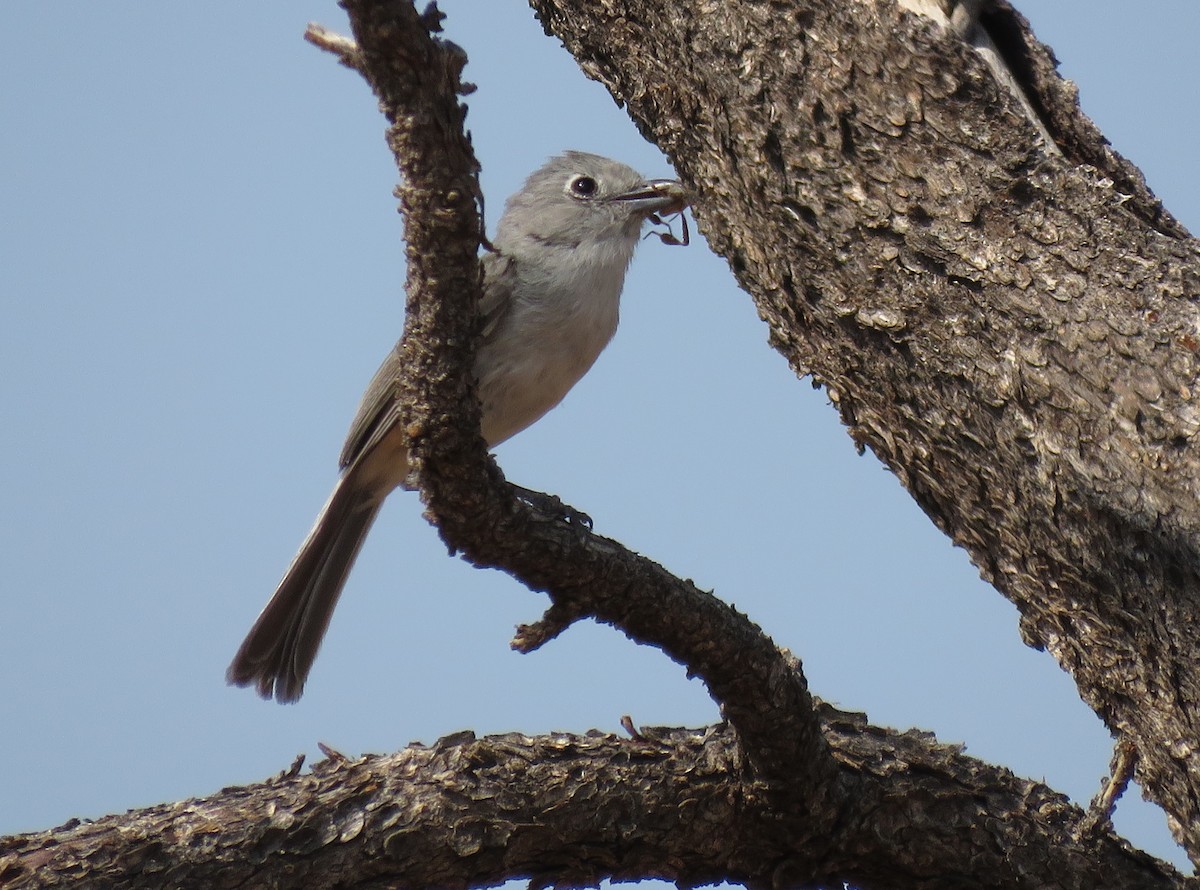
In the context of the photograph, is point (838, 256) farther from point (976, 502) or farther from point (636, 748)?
point (636, 748)

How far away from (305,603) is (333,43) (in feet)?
10.7

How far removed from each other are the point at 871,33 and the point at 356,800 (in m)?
2.19

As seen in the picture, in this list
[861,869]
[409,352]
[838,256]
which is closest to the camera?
[409,352]

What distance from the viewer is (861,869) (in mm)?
3371

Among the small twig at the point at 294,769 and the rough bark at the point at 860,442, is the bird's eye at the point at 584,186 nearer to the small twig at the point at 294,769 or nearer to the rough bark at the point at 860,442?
the rough bark at the point at 860,442

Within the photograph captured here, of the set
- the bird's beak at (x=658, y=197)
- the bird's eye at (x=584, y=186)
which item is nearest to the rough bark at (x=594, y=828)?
the bird's beak at (x=658, y=197)

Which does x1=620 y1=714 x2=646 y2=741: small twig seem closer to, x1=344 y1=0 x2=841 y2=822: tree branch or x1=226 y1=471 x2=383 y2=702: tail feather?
x1=344 y1=0 x2=841 y2=822: tree branch

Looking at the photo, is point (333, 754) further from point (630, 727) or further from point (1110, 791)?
point (1110, 791)

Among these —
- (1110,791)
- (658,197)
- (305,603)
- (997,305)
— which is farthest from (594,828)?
(658,197)

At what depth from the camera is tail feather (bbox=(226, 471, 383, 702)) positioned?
16.0 ft

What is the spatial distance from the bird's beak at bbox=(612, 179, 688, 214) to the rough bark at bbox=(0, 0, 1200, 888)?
2065mm

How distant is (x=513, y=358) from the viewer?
482 cm

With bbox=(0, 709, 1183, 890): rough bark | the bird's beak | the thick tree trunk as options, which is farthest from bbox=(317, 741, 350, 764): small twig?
the bird's beak

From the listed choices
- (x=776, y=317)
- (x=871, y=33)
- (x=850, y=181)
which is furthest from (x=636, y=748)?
(x=871, y=33)
